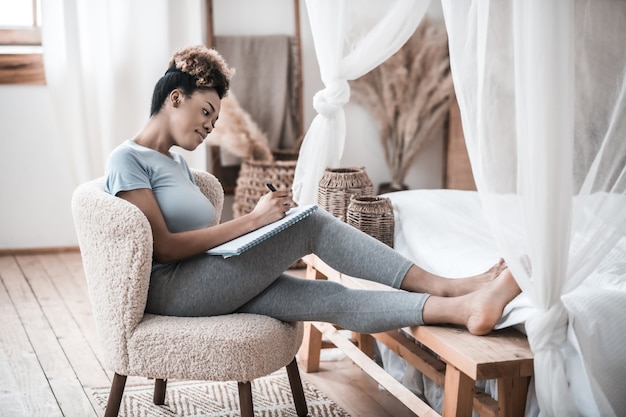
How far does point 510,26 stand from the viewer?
62.6 inches

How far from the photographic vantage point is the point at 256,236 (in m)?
1.88

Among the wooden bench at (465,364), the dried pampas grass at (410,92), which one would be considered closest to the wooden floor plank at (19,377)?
the wooden bench at (465,364)

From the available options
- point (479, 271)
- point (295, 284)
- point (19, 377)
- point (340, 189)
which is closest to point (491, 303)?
point (479, 271)

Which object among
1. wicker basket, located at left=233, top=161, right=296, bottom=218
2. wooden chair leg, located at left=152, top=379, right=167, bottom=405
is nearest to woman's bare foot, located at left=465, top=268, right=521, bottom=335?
wooden chair leg, located at left=152, top=379, right=167, bottom=405

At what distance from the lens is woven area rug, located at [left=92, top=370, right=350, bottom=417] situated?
7.38 ft

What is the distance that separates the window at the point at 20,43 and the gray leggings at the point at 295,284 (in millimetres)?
2436

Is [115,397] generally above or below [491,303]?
below

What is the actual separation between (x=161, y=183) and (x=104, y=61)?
2178mm

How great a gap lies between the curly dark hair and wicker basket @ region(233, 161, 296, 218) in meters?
1.72

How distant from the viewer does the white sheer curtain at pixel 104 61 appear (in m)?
3.92

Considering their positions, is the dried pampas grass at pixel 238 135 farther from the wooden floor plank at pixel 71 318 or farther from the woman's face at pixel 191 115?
the woman's face at pixel 191 115

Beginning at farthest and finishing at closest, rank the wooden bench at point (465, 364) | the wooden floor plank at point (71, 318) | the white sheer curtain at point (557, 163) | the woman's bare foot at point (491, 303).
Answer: the wooden floor plank at point (71, 318)
the woman's bare foot at point (491, 303)
the wooden bench at point (465, 364)
the white sheer curtain at point (557, 163)

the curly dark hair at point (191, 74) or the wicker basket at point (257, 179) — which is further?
the wicker basket at point (257, 179)

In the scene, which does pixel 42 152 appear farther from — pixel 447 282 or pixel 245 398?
pixel 447 282
